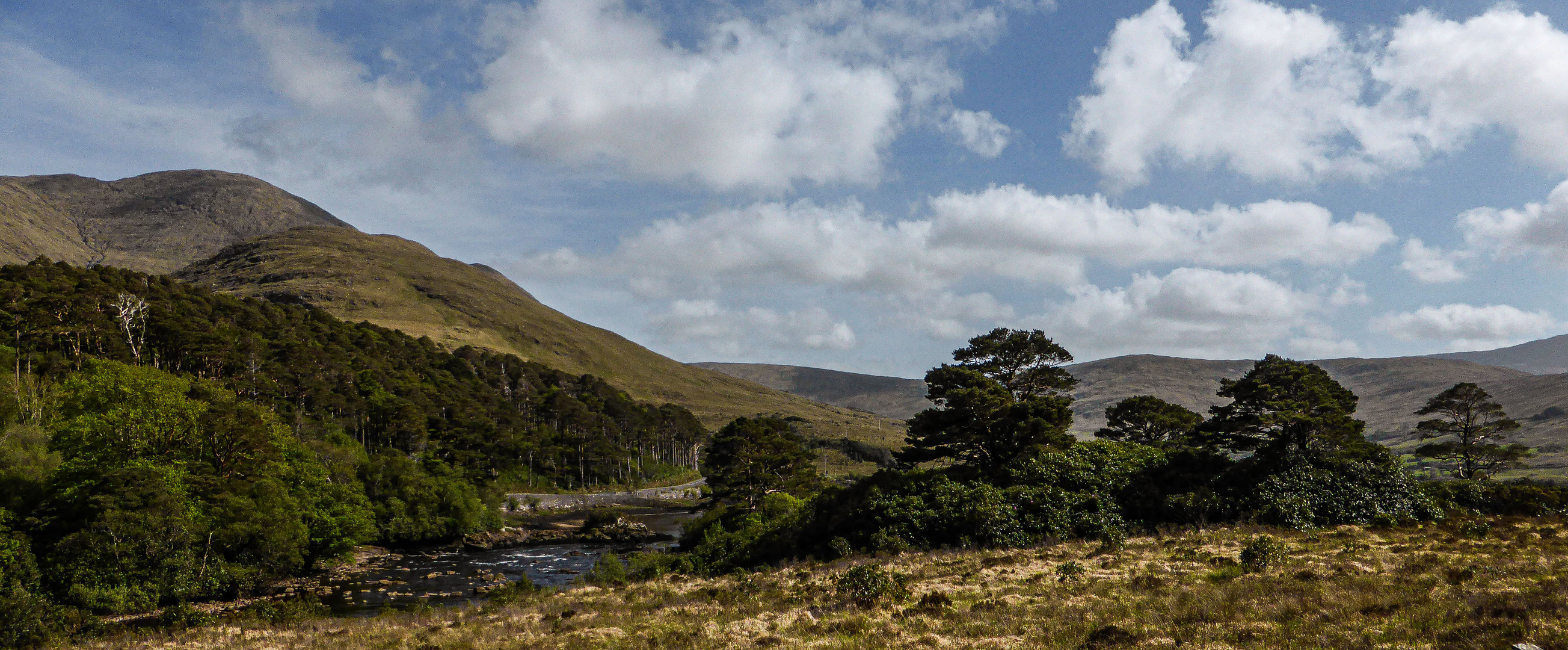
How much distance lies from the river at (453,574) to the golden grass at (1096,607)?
11.7m

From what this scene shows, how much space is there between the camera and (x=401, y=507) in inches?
2648

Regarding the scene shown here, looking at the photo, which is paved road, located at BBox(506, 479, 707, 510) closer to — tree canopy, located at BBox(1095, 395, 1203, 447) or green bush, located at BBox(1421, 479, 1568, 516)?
tree canopy, located at BBox(1095, 395, 1203, 447)

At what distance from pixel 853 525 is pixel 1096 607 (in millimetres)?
21307

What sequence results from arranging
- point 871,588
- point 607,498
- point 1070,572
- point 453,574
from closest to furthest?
point 871,588
point 1070,572
point 453,574
point 607,498

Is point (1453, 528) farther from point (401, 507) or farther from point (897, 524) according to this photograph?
point (401, 507)

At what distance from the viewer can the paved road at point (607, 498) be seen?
337 ft

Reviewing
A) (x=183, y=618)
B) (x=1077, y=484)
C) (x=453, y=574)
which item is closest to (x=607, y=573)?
(x=453, y=574)

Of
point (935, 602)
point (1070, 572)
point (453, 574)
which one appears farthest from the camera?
point (453, 574)

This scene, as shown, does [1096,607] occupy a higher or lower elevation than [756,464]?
higher

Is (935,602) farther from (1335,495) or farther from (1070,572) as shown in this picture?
(1335,495)

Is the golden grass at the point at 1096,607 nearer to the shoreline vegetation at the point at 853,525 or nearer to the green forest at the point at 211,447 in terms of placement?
the shoreline vegetation at the point at 853,525

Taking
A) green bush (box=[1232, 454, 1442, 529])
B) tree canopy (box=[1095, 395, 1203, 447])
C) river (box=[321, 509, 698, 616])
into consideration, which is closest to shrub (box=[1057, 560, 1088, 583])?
green bush (box=[1232, 454, 1442, 529])

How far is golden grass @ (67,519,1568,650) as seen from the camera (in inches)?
601

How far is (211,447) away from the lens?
1967 inches
